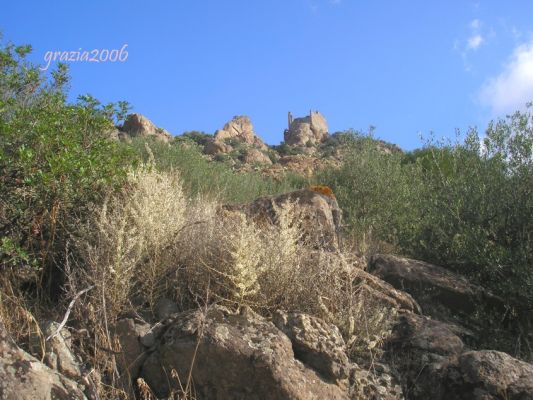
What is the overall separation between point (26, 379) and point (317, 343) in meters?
1.78

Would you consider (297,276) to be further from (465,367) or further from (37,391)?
(37,391)

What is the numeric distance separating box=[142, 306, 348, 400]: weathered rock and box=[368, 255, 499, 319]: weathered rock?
95.8 inches

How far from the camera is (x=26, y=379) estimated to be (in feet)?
9.86

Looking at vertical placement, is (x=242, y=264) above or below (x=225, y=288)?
above

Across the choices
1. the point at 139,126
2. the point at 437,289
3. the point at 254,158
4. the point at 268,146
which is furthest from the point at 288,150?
the point at 437,289

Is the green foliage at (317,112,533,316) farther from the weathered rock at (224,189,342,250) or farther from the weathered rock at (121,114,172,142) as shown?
the weathered rock at (121,114,172,142)

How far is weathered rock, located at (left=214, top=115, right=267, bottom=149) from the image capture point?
3625cm

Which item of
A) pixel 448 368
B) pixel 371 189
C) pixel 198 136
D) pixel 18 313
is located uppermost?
pixel 198 136

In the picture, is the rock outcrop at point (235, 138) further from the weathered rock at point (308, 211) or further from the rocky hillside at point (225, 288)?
the rocky hillside at point (225, 288)

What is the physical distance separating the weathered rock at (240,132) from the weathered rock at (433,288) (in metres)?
28.5

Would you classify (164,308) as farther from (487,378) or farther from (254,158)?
(254,158)

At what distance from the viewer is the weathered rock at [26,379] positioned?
9.63 ft

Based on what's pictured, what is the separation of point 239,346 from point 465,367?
155 centimetres

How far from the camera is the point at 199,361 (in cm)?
352
